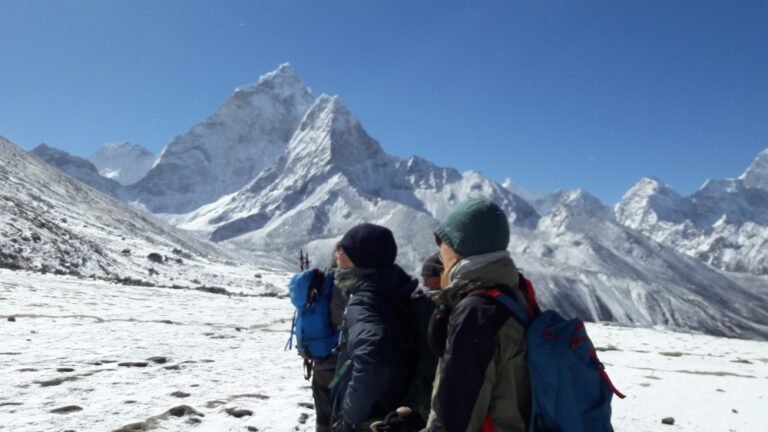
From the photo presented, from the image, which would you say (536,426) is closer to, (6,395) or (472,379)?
(472,379)

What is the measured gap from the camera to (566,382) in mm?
3193

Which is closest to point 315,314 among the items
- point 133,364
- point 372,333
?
point 372,333

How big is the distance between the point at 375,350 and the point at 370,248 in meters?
1.17

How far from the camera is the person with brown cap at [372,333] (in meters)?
3.96

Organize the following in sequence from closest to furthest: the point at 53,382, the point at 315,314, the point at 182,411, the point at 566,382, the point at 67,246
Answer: the point at 566,382, the point at 315,314, the point at 182,411, the point at 53,382, the point at 67,246

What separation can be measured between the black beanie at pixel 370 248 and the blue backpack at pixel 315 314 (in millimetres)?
1074

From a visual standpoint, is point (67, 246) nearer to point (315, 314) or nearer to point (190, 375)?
point (190, 375)

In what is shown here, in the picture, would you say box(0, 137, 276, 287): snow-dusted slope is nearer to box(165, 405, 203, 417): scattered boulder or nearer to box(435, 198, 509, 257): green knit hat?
box(165, 405, 203, 417): scattered boulder

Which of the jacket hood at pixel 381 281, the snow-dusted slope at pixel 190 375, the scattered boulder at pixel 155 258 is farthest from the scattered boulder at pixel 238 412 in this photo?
the scattered boulder at pixel 155 258

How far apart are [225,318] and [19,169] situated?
88080 mm

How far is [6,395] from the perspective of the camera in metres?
7.50

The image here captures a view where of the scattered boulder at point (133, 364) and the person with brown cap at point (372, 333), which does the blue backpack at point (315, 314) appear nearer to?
the person with brown cap at point (372, 333)

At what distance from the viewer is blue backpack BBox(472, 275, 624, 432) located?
10.4 feet

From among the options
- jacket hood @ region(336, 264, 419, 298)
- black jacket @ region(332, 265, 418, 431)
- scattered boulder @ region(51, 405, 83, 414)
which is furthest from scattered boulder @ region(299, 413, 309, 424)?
jacket hood @ region(336, 264, 419, 298)
